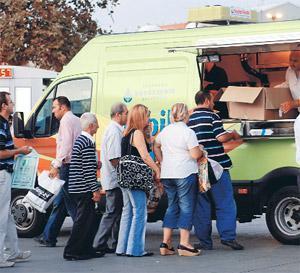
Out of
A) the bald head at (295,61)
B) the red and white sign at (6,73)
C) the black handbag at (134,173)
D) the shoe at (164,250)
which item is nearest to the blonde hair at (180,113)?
the black handbag at (134,173)

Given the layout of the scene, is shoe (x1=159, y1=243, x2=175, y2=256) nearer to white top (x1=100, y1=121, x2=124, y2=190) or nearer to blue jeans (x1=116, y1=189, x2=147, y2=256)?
blue jeans (x1=116, y1=189, x2=147, y2=256)

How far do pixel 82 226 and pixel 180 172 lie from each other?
4.07 ft

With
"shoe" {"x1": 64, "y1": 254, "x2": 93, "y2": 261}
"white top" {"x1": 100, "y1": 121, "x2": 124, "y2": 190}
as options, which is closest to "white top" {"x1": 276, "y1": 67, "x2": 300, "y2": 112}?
"white top" {"x1": 100, "y1": 121, "x2": 124, "y2": 190}

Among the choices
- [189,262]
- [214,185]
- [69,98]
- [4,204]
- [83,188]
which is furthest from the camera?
[69,98]

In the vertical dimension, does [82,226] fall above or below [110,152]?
below

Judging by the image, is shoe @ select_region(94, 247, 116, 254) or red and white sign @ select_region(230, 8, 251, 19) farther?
red and white sign @ select_region(230, 8, 251, 19)

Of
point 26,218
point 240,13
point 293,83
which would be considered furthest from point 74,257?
point 240,13

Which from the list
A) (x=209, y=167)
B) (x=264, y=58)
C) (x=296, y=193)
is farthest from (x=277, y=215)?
(x=264, y=58)

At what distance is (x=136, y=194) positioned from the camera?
40.0ft

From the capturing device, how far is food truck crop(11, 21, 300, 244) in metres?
13.1

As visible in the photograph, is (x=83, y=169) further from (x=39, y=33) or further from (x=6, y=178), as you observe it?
(x=39, y=33)

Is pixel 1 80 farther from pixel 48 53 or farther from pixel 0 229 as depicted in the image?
pixel 0 229

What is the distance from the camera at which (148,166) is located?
12.2 metres

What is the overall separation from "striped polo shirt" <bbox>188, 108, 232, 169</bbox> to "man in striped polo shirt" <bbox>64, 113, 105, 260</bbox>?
1.29 m
